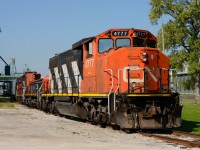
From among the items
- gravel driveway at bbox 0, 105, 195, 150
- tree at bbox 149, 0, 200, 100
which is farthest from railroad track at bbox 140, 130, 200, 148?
tree at bbox 149, 0, 200, 100

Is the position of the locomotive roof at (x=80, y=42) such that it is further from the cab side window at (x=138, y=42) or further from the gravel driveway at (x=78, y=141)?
the gravel driveway at (x=78, y=141)

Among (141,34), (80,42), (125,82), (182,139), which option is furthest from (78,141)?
(80,42)

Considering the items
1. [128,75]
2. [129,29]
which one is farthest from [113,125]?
[129,29]

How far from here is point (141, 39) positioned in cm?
1683

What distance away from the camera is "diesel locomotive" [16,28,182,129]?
14.9 m

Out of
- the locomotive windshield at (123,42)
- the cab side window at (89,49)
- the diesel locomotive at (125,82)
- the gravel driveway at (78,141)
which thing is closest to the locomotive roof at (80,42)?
the diesel locomotive at (125,82)

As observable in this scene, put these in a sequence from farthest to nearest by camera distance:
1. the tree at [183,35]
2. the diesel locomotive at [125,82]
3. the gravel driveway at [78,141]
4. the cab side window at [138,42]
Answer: the tree at [183,35], the cab side window at [138,42], the diesel locomotive at [125,82], the gravel driveway at [78,141]

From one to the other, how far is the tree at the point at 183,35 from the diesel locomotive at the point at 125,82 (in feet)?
92.3

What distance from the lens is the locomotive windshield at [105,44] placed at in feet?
55.1

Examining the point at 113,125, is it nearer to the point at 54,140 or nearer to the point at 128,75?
the point at 128,75

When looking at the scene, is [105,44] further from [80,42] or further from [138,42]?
[80,42]

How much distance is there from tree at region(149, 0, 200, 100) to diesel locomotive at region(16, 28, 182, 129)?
28129 millimetres

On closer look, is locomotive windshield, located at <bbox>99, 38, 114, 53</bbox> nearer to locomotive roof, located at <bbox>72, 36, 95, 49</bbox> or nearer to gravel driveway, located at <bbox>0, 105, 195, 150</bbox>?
locomotive roof, located at <bbox>72, 36, 95, 49</bbox>

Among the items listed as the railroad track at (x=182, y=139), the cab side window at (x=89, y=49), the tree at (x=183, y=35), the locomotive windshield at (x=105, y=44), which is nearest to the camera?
the railroad track at (x=182, y=139)
